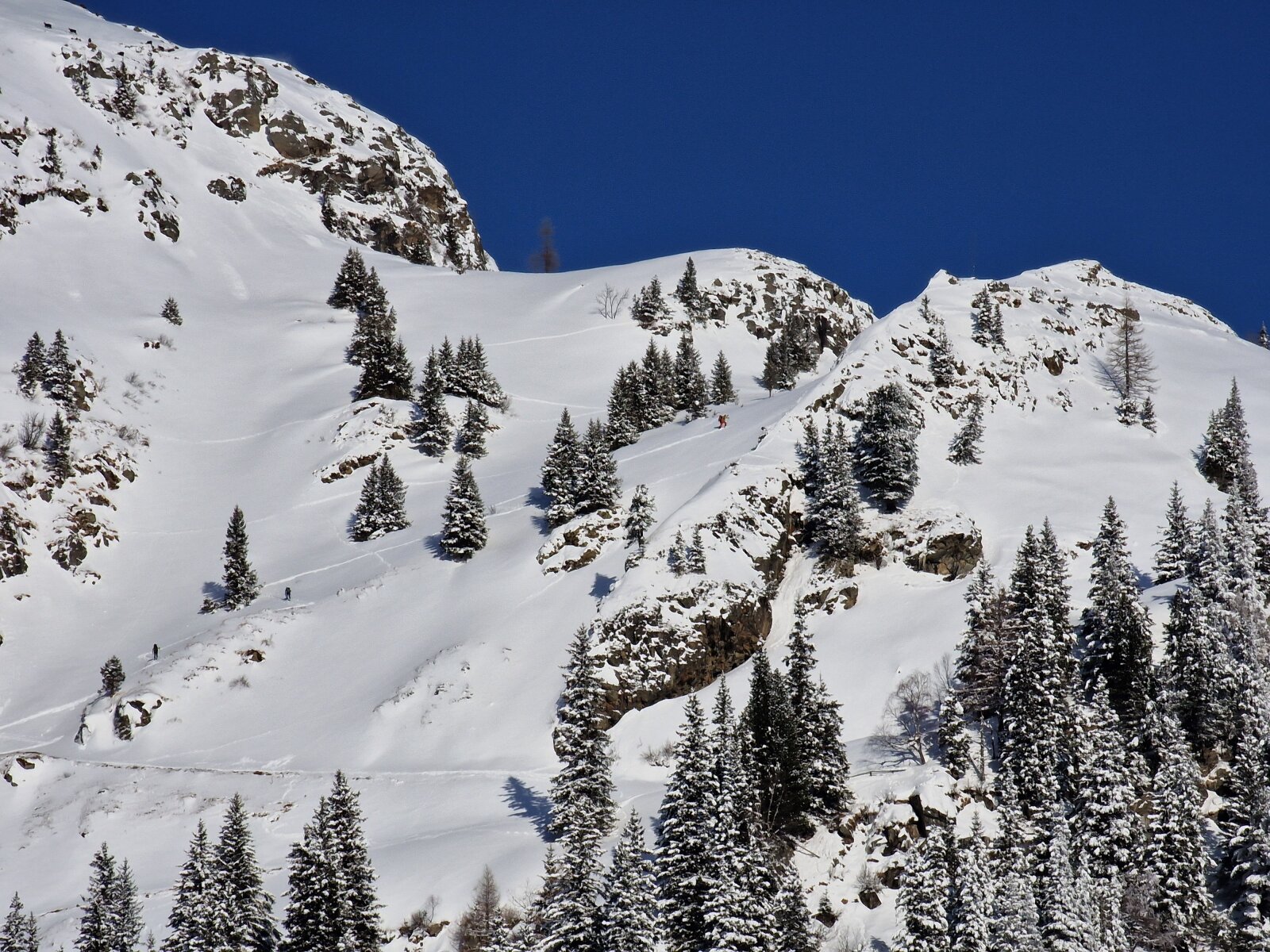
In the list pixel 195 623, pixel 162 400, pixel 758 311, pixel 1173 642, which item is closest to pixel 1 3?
pixel 162 400

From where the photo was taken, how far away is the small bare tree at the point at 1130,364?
9556 centimetres

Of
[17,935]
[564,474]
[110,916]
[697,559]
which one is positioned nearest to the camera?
[17,935]

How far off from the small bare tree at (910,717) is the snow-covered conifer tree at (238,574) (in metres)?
42.2

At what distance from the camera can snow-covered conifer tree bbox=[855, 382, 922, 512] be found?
75.4 m

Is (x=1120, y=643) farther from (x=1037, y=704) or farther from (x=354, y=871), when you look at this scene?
(x=354, y=871)

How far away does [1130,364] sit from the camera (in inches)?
3836

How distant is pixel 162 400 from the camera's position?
340ft

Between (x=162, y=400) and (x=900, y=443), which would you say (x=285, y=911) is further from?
(x=162, y=400)

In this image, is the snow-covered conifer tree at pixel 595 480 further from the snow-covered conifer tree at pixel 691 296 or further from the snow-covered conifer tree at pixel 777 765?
the snow-covered conifer tree at pixel 691 296

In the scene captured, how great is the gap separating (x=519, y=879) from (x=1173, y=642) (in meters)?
36.4

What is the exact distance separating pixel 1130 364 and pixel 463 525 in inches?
2408

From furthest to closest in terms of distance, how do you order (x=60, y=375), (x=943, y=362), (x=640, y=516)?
(x=60, y=375)
(x=943, y=362)
(x=640, y=516)

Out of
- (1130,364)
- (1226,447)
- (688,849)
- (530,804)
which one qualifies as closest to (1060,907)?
(688,849)

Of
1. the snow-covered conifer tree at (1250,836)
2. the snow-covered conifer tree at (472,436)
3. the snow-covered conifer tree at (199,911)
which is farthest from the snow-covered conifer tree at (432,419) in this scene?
the snow-covered conifer tree at (1250,836)
